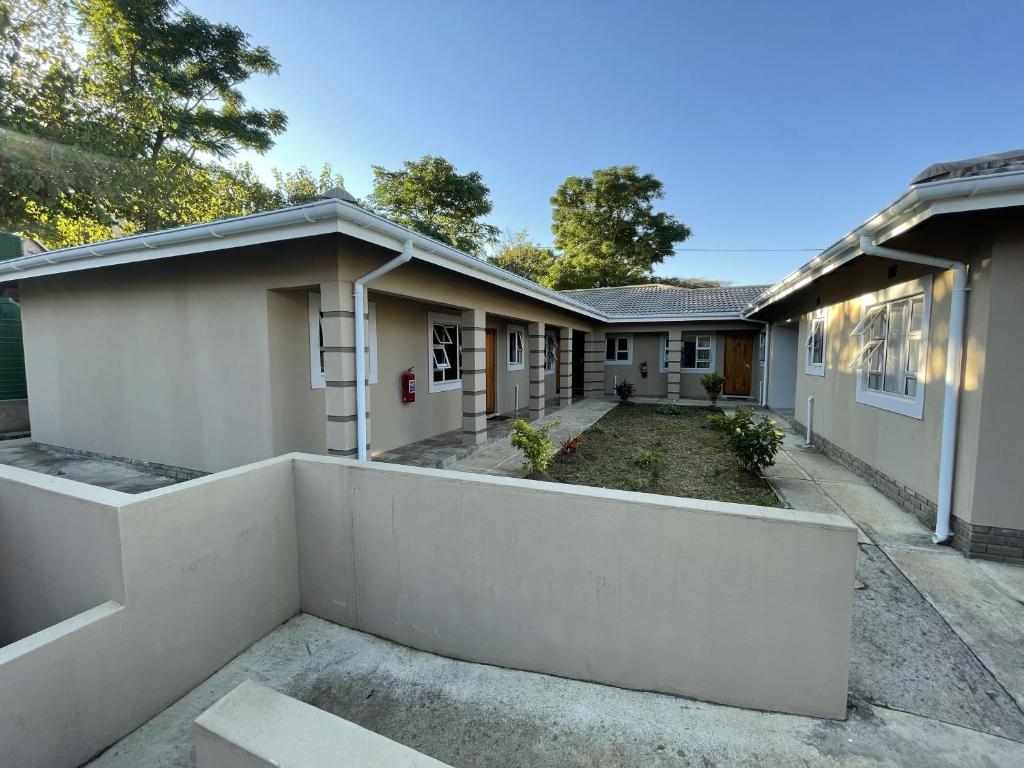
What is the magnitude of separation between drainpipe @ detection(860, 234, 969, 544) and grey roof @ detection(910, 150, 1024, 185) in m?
0.80

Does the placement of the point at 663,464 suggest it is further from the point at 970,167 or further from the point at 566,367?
the point at 566,367

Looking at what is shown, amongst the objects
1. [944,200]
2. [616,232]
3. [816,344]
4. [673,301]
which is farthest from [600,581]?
[616,232]

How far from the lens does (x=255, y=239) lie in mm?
4270

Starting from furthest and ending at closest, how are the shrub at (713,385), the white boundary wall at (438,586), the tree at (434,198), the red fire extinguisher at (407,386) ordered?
the tree at (434,198) → the shrub at (713,385) → the red fire extinguisher at (407,386) → the white boundary wall at (438,586)

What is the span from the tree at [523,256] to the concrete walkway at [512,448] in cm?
2095


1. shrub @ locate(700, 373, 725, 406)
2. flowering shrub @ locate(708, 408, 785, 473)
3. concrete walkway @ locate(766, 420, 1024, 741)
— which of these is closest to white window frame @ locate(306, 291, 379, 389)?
flowering shrub @ locate(708, 408, 785, 473)

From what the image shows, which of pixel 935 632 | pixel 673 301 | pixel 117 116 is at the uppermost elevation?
pixel 117 116

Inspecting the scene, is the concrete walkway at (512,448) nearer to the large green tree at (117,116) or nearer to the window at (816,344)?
the window at (816,344)

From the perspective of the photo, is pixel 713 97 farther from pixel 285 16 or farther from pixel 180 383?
pixel 180 383

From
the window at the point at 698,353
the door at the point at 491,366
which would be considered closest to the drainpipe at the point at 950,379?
the door at the point at 491,366

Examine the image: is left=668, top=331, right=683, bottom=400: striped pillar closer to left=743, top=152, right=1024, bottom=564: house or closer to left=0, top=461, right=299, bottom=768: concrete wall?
left=743, top=152, right=1024, bottom=564: house

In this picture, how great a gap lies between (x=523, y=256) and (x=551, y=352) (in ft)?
71.9

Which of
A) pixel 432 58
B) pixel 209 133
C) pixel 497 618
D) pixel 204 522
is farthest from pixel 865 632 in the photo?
pixel 209 133

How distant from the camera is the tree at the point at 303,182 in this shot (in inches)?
928
